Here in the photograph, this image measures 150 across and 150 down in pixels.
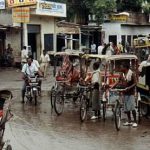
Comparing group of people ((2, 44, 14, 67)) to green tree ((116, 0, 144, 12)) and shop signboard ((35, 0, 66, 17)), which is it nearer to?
shop signboard ((35, 0, 66, 17))

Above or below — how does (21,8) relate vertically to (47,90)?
above

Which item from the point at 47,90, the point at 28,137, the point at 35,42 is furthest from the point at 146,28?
the point at 28,137

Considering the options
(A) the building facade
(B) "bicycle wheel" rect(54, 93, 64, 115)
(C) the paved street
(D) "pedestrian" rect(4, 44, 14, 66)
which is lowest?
(C) the paved street

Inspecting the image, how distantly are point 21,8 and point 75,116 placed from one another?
18.0 metres

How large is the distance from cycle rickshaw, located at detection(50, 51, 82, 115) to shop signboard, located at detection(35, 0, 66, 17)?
1764 cm

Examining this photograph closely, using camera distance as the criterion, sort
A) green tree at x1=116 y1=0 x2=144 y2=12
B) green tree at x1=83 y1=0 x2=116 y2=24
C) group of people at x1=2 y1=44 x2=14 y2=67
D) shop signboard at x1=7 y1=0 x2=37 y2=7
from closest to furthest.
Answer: shop signboard at x1=7 y1=0 x2=37 y2=7 < group of people at x1=2 y1=44 x2=14 y2=67 < green tree at x1=83 y1=0 x2=116 y2=24 < green tree at x1=116 y1=0 x2=144 y2=12

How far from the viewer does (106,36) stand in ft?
157

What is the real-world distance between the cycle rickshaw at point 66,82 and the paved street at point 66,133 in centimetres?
38

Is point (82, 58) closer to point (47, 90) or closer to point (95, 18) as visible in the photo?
point (47, 90)

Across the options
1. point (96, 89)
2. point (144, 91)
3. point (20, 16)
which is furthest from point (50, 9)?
point (96, 89)

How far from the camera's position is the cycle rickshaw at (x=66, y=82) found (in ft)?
52.8

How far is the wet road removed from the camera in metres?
11.6

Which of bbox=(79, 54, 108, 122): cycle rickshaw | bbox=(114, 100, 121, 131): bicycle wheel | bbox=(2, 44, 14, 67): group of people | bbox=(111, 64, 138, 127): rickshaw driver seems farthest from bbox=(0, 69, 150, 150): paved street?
bbox=(2, 44, 14, 67): group of people

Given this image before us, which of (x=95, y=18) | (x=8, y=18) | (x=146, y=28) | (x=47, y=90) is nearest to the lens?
(x=47, y=90)
